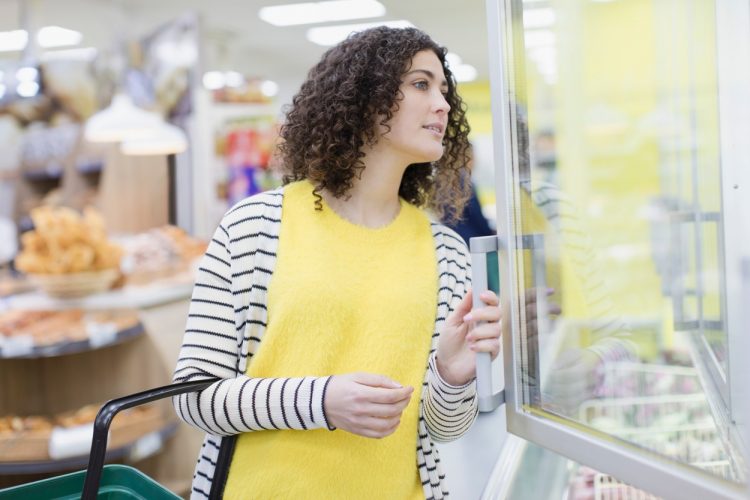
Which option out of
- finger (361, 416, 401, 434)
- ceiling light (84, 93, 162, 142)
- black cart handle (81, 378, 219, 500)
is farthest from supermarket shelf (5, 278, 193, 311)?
finger (361, 416, 401, 434)

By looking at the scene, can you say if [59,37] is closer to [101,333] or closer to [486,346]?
[101,333]

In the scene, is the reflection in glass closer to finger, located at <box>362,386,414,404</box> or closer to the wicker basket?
finger, located at <box>362,386,414,404</box>

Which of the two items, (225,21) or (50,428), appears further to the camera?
(225,21)

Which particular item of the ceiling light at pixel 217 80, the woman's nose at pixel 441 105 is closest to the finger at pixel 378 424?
the woman's nose at pixel 441 105

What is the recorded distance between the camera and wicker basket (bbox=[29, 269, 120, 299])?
306 centimetres

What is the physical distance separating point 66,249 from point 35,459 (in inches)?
34.9

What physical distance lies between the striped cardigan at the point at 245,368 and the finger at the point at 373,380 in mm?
57

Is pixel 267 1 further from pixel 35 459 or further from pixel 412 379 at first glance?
pixel 412 379

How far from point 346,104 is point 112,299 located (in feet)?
7.24

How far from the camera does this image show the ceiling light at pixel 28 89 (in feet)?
16.8

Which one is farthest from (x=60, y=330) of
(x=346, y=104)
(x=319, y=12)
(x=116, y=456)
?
(x=319, y=12)

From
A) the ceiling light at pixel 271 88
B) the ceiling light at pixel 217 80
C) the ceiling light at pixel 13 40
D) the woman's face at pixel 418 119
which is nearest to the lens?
the woman's face at pixel 418 119

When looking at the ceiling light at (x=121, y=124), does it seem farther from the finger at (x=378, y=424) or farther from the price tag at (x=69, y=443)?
the finger at (x=378, y=424)

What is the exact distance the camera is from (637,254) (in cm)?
131
